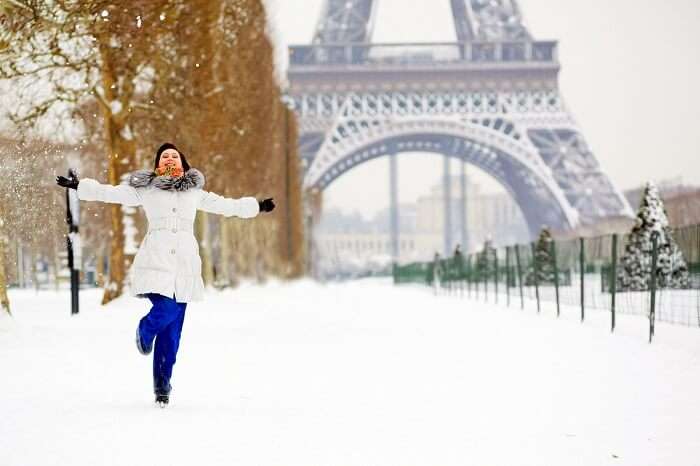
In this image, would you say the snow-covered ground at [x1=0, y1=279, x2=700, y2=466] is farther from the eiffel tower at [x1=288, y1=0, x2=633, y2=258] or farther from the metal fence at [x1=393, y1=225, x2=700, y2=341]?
the eiffel tower at [x1=288, y1=0, x2=633, y2=258]

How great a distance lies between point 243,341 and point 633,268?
320 inches

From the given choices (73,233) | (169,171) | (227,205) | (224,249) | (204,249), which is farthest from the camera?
(224,249)

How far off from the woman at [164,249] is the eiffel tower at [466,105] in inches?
2338

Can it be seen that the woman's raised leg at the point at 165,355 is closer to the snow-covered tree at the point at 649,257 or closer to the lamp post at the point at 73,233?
the snow-covered tree at the point at 649,257

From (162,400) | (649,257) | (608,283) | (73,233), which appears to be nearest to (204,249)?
(73,233)

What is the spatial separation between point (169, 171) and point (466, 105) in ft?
218

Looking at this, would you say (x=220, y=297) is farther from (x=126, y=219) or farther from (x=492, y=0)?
Answer: (x=492, y=0)

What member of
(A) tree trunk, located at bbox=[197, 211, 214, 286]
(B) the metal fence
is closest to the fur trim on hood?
→ (B) the metal fence

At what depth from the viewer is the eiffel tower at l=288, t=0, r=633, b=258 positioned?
227 ft

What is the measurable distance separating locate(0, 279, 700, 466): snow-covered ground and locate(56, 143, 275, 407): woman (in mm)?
402

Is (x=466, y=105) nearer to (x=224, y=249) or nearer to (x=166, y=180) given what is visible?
(x=224, y=249)

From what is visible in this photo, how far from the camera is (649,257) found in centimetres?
1986

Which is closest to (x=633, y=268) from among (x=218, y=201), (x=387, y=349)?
(x=387, y=349)

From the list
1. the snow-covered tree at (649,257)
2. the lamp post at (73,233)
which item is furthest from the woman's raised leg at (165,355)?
the lamp post at (73,233)
